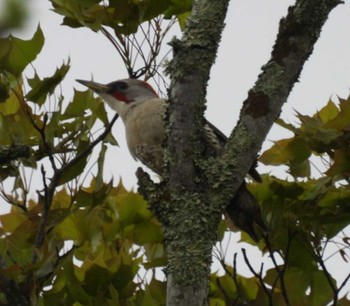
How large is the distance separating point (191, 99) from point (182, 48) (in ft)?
0.82

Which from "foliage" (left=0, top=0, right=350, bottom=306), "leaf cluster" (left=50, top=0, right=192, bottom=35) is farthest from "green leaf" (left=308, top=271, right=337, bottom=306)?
"leaf cluster" (left=50, top=0, right=192, bottom=35)

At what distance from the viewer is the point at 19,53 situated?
10.9 ft

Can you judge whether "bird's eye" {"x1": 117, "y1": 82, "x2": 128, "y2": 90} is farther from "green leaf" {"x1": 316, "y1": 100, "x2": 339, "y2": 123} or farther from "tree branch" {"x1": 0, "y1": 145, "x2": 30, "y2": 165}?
"tree branch" {"x1": 0, "y1": 145, "x2": 30, "y2": 165}

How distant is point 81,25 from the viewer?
11.9 ft

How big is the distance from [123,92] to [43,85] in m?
2.21

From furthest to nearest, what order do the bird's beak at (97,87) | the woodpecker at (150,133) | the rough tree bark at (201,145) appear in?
the bird's beak at (97,87) → the woodpecker at (150,133) → the rough tree bark at (201,145)

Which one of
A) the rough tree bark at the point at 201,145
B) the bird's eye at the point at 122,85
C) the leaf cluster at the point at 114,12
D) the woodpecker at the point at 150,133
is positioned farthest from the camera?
the bird's eye at the point at 122,85

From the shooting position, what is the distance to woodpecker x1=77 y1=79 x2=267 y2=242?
3762 millimetres

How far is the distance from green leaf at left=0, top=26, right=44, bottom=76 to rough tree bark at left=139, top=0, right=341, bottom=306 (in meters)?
0.68

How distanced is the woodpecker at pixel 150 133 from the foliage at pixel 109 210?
0.12 meters

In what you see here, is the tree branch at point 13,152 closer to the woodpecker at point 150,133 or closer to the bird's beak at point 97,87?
the woodpecker at point 150,133

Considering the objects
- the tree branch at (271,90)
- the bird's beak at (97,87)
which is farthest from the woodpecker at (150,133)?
the tree branch at (271,90)

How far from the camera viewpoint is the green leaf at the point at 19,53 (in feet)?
10.8

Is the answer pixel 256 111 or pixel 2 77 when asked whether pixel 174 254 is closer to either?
pixel 256 111
